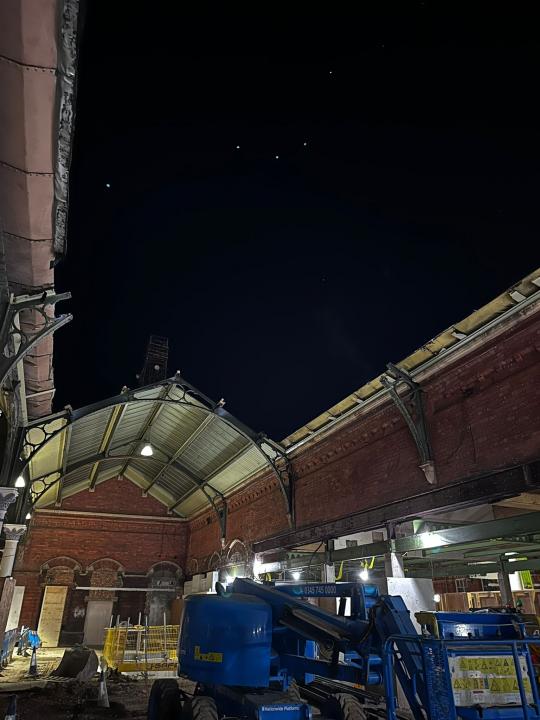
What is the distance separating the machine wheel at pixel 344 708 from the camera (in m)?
5.31

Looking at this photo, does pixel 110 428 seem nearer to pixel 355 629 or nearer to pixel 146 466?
pixel 146 466

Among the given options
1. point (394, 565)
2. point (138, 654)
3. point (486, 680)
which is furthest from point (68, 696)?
point (486, 680)

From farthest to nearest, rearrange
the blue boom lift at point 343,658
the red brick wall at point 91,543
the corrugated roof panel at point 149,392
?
the red brick wall at point 91,543 → the corrugated roof panel at point 149,392 → the blue boom lift at point 343,658

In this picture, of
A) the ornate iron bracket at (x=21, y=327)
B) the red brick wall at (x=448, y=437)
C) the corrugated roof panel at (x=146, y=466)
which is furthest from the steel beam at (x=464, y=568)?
the corrugated roof panel at (x=146, y=466)

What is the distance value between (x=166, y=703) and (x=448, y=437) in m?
6.51

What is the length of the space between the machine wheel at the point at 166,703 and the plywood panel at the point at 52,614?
2065cm

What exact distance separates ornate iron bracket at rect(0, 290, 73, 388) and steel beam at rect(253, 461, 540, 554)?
7445mm

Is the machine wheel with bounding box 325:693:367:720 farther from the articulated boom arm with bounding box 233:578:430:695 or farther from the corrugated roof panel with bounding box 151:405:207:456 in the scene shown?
the corrugated roof panel with bounding box 151:405:207:456

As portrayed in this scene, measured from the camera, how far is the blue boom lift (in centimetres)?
399

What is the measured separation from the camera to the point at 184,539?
2717 centimetres

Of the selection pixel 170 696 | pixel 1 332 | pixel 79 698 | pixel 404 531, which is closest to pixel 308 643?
pixel 170 696

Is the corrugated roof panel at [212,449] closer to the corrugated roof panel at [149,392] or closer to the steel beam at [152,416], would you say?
the steel beam at [152,416]

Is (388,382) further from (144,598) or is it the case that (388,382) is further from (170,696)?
(144,598)

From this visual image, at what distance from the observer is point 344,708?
5410mm
